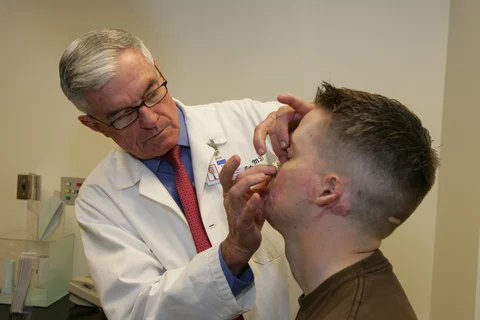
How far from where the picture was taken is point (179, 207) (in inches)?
57.7

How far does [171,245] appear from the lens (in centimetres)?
142

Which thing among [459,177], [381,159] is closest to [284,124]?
[381,159]

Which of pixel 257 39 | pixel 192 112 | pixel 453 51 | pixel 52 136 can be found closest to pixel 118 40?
pixel 192 112

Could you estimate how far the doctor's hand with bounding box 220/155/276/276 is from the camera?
3.52 ft

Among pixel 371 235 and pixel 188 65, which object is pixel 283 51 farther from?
pixel 371 235

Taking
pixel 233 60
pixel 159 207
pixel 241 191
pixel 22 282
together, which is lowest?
pixel 22 282

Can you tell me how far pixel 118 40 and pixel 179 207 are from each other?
21.0 inches

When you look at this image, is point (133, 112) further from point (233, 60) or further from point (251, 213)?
point (233, 60)

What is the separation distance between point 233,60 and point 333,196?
122 centimetres

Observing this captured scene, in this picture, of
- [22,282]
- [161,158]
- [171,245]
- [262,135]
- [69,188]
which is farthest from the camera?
[69,188]

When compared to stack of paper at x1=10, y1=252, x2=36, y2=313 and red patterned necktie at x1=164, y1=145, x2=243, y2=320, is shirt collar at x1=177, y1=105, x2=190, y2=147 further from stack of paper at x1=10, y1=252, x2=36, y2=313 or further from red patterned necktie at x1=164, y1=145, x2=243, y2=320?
stack of paper at x1=10, y1=252, x2=36, y2=313

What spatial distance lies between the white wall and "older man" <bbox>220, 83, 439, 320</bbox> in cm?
100

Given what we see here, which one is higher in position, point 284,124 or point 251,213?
point 284,124

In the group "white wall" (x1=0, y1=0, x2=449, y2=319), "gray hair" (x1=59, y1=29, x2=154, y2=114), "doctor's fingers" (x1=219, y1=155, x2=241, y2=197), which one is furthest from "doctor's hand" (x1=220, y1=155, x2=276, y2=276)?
"white wall" (x1=0, y1=0, x2=449, y2=319)
